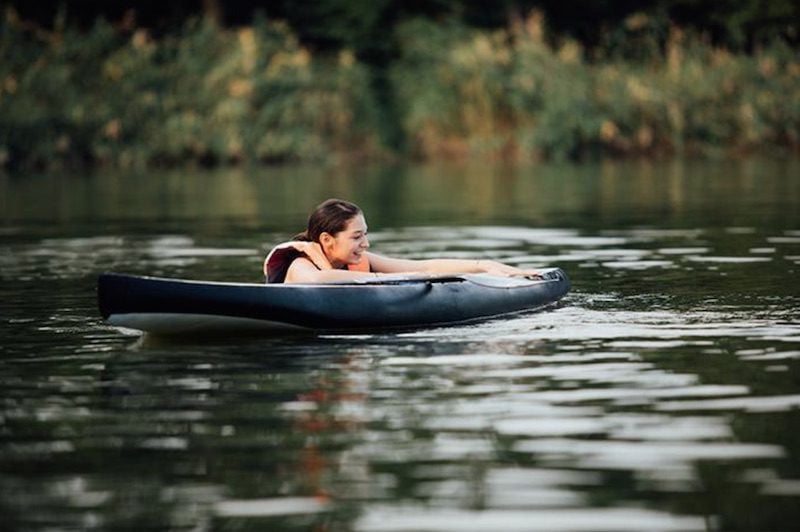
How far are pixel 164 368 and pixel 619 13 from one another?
3871 cm

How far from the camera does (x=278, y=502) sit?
7.56 m

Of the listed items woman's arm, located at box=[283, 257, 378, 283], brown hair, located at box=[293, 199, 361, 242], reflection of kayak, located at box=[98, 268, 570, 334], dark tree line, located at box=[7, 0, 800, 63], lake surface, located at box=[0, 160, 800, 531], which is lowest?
lake surface, located at box=[0, 160, 800, 531]

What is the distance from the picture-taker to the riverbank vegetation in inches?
1587

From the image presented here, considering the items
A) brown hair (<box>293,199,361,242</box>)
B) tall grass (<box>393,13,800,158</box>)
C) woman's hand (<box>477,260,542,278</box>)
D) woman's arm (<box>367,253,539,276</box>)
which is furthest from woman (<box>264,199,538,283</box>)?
tall grass (<box>393,13,800,158</box>)

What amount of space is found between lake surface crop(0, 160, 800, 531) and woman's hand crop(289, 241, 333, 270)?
67cm

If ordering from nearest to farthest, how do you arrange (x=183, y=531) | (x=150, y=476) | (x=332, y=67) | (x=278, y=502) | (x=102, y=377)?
(x=183, y=531) < (x=278, y=502) < (x=150, y=476) < (x=102, y=377) < (x=332, y=67)

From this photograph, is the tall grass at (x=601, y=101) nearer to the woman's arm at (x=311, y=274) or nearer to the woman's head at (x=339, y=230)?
the woman's head at (x=339, y=230)

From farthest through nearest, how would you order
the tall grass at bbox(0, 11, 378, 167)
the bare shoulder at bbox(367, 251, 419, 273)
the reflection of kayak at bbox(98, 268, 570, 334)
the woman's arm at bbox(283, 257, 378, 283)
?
the tall grass at bbox(0, 11, 378, 167)
the bare shoulder at bbox(367, 251, 419, 273)
the woman's arm at bbox(283, 257, 378, 283)
the reflection of kayak at bbox(98, 268, 570, 334)

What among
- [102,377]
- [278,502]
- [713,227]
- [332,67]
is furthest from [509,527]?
[332,67]

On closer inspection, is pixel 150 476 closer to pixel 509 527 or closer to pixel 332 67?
pixel 509 527

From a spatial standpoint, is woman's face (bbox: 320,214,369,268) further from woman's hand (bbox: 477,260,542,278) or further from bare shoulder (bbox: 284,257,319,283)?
woman's hand (bbox: 477,260,542,278)

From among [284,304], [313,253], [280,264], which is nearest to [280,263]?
[280,264]

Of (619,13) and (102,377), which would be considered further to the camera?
(619,13)

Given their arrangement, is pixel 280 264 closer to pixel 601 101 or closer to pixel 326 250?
pixel 326 250
